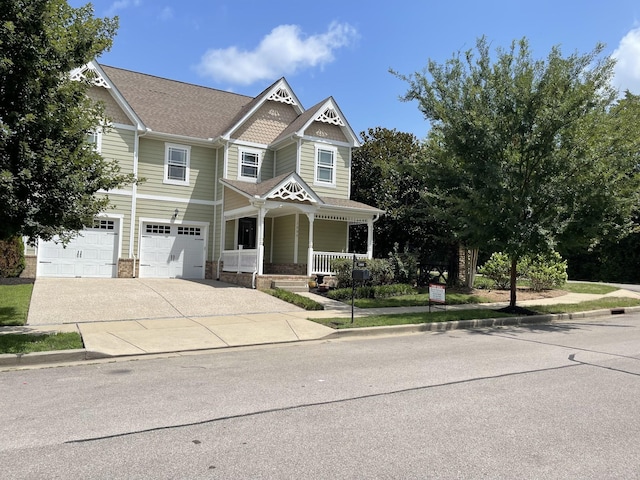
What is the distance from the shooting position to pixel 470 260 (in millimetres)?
20453

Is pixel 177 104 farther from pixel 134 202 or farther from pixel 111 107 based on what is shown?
pixel 134 202

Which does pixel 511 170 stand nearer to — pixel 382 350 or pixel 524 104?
pixel 524 104

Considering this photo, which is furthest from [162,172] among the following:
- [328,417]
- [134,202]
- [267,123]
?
[328,417]

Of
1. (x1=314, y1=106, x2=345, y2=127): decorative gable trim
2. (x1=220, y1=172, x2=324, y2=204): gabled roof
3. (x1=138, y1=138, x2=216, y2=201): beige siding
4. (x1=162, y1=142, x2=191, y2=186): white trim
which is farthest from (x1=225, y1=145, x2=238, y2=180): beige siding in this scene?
(x1=314, y1=106, x2=345, y2=127): decorative gable trim

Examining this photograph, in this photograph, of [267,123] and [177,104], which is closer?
[267,123]

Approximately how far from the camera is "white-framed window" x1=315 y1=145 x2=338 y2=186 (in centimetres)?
2230

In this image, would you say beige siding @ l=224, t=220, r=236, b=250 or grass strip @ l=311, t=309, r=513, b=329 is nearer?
grass strip @ l=311, t=309, r=513, b=329

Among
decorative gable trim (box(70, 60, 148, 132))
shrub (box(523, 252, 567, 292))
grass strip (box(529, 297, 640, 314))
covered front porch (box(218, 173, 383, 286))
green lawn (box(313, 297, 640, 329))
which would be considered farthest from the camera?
shrub (box(523, 252, 567, 292))

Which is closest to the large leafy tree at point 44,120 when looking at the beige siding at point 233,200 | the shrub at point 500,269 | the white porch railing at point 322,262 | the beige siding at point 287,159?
the beige siding at point 233,200

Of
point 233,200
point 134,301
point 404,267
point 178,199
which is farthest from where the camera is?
point 178,199

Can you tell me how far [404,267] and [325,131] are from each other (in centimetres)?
735

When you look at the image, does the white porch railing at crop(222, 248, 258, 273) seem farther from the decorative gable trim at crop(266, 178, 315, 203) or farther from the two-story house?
the decorative gable trim at crop(266, 178, 315, 203)

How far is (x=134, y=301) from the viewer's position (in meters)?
14.3

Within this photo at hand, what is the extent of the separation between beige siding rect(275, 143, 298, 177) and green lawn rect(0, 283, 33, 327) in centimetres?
1103
